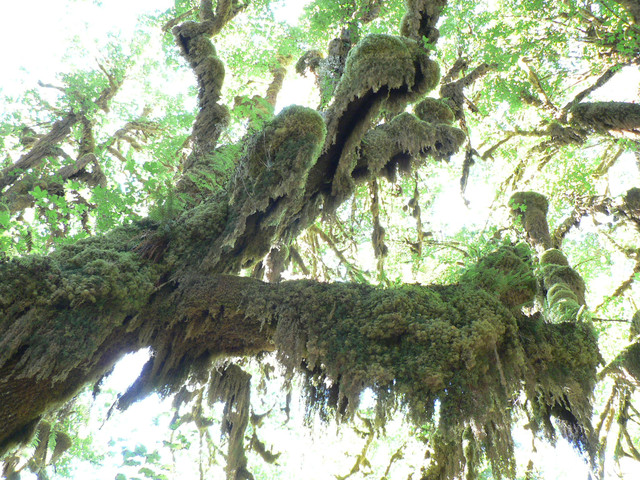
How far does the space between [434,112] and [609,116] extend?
3.18m

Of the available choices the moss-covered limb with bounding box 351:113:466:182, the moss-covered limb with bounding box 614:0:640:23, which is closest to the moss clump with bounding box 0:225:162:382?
the moss-covered limb with bounding box 351:113:466:182

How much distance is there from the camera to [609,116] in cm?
701

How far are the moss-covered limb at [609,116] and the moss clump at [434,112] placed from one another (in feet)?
9.12

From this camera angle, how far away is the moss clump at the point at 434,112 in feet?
21.7

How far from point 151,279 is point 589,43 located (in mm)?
10877

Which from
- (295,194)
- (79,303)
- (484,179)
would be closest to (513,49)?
(484,179)

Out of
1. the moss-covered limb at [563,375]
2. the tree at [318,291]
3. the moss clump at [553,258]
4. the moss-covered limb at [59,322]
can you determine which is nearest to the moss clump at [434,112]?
the tree at [318,291]

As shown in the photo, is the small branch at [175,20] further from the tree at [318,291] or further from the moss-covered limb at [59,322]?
the moss-covered limb at [59,322]

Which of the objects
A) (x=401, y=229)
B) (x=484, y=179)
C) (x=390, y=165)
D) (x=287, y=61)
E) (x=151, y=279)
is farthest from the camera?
(x=484, y=179)

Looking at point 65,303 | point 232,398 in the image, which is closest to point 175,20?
point 65,303

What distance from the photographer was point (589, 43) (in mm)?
9461

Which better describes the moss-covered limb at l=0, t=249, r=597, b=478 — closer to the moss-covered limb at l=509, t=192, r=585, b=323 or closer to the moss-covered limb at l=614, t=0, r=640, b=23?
the moss-covered limb at l=509, t=192, r=585, b=323

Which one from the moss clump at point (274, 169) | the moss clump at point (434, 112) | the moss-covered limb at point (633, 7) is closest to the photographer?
the moss clump at point (274, 169)

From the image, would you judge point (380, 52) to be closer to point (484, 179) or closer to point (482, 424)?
point (482, 424)
